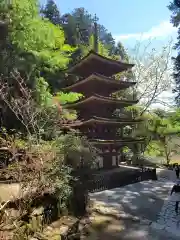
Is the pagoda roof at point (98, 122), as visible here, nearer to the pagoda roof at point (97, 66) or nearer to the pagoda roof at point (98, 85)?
the pagoda roof at point (98, 85)

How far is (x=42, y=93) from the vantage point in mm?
20250

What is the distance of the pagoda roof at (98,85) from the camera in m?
21.0

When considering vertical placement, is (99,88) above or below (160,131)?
above

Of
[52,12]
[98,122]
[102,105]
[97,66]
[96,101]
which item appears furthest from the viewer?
[52,12]

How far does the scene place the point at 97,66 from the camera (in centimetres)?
2230

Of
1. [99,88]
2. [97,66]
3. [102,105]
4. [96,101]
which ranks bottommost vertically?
[102,105]

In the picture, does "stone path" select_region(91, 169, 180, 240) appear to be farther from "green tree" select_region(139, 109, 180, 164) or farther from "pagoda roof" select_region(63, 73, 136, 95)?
"green tree" select_region(139, 109, 180, 164)

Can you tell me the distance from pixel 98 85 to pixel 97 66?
5.44ft

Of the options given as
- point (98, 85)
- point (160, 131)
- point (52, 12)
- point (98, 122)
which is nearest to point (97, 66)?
point (98, 85)

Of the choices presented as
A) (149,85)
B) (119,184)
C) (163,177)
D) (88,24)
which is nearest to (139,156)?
(163,177)

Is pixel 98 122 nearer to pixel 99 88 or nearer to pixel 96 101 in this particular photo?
pixel 96 101

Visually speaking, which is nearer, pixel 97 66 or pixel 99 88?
pixel 99 88

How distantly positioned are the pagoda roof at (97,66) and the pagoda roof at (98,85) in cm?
135

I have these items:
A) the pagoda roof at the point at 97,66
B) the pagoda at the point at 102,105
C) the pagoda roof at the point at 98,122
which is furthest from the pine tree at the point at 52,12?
the pagoda roof at the point at 98,122
